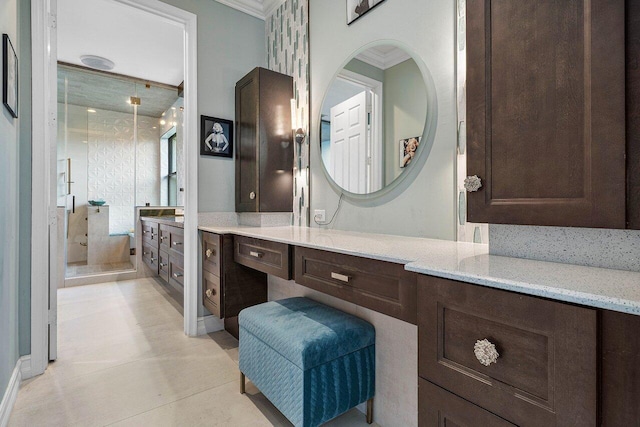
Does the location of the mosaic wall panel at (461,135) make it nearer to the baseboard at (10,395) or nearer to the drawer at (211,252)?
the drawer at (211,252)

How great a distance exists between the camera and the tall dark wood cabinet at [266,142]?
236 centimetres

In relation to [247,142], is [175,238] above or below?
below

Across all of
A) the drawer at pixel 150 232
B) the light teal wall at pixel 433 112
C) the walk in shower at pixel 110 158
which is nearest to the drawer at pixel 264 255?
the light teal wall at pixel 433 112

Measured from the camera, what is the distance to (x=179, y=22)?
2.46 m

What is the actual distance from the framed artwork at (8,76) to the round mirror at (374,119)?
1645mm

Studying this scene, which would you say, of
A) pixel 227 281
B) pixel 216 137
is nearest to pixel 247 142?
pixel 216 137

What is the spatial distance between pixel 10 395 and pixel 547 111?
2.58m

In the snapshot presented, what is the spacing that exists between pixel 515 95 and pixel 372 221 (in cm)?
103

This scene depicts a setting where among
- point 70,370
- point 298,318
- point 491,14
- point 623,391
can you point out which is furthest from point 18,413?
point 491,14

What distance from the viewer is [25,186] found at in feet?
6.26

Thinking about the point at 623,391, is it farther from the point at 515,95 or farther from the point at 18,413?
the point at 18,413

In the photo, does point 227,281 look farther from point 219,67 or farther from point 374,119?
point 219,67

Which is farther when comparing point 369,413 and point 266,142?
point 266,142

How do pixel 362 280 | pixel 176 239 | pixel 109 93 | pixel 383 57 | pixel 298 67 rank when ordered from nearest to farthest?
pixel 362 280, pixel 383 57, pixel 298 67, pixel 176 239, pixel 109 93
